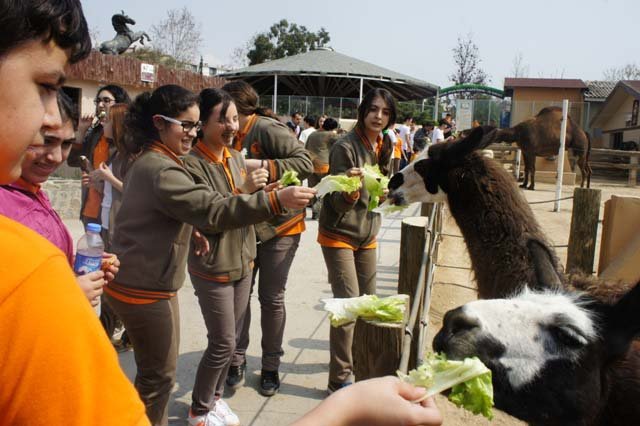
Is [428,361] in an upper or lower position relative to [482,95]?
lower

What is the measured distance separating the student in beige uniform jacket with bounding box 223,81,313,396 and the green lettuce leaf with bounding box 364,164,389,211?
505 millimetres

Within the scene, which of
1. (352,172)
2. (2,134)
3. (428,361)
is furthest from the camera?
A: (352,172)

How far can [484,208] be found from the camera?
3.94 meters

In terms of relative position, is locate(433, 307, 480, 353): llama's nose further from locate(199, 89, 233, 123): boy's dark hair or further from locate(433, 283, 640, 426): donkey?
locate(199, 89, 233, 123): boy's dark hair

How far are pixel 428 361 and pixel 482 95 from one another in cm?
4654

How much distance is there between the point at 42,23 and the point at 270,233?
127 inches

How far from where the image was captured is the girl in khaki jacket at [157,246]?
287 centimetres

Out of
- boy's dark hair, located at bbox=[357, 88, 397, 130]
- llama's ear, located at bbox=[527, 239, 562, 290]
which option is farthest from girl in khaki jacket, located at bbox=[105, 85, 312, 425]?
boy's dark hair, located at bbox=[357, 88, 397, 130]

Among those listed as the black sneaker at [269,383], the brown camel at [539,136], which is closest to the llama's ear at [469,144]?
the black sneaker at [269,383]

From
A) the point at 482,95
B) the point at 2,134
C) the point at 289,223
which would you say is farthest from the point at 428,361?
the point at 482,95

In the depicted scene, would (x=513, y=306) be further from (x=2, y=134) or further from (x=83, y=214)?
(x=83, y=214)

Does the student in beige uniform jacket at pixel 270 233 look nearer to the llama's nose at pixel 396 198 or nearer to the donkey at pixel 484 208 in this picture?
the llama's nose at pixel 396 198

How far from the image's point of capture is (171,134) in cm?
309

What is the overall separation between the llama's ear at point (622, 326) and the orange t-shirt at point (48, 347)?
1.92 metres
